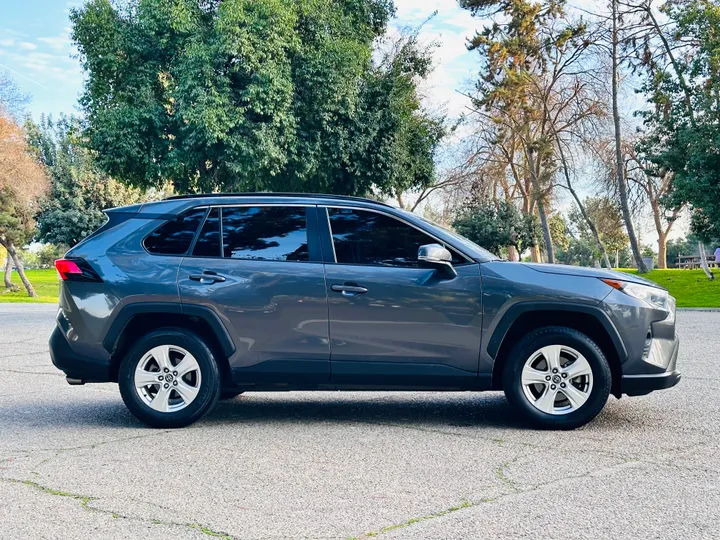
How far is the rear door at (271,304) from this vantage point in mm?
6012

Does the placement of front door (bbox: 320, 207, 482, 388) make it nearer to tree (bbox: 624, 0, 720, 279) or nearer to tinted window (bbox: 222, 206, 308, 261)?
tinted window (bbox: 222, 206, 308, 261)

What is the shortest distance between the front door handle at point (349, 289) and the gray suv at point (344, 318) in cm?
1

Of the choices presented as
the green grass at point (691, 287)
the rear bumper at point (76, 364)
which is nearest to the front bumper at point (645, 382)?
the rear bumper at point (76, 364)

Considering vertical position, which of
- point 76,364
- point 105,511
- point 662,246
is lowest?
point 105,511

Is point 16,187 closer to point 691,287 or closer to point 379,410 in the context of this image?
point 691,287

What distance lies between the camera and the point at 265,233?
632 cm

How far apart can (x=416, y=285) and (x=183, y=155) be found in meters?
21.4

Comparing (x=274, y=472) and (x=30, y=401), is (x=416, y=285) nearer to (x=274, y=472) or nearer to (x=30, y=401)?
(x=274, y=472)

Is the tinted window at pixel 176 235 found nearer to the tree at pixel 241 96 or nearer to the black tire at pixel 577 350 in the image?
the black tire at pixel 577 350

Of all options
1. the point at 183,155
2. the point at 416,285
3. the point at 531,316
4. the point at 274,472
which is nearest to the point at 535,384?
the point at 531,316

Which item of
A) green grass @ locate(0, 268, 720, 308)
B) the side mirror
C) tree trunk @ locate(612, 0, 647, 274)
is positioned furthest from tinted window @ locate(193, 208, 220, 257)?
tree trunk @ locate(612, 0, 647, 274)

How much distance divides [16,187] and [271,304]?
3466cm

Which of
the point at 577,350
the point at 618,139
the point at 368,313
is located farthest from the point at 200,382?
the point at 618,139

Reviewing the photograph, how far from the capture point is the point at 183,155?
25938 millimetres
